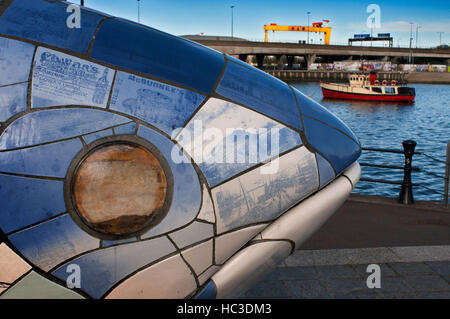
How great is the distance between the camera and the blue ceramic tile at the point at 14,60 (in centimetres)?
223

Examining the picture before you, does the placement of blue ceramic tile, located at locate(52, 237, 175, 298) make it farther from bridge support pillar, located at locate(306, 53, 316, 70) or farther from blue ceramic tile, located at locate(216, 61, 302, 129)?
bridge support pillar, located at locate(306, 53, 316, 70)

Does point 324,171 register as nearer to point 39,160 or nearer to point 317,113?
point 317,113

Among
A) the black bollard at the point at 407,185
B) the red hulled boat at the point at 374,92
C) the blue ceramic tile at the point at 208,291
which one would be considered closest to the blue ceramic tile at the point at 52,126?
the blue ceramic tile at the point at 208,291

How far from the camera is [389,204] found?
27.3ft

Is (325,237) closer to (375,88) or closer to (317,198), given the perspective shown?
(317,198)

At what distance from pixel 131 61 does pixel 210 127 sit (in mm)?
543

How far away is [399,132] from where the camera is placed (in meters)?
35.3

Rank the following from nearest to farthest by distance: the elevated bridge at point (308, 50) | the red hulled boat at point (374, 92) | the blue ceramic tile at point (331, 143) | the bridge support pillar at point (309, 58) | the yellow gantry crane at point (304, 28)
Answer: the blue ceramic tile at point (331, 143), the red hulled boat at point (374, 92), the elevated bridge at point (308, 50), the bridge support pillar at point (309, 58), the yellow gantry crane at point (304, 28)

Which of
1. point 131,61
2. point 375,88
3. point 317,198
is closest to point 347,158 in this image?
point 317,198

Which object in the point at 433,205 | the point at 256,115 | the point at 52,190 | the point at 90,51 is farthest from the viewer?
the point at 433,205

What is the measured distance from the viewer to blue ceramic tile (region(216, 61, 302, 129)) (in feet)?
8.39

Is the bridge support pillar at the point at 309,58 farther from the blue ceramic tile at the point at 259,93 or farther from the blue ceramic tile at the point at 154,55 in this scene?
the blue ceramic tile at the point at 154,55

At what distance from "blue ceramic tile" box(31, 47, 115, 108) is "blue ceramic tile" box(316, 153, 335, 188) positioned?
1248 millimetres

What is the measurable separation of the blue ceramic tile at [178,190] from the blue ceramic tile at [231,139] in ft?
0.22
